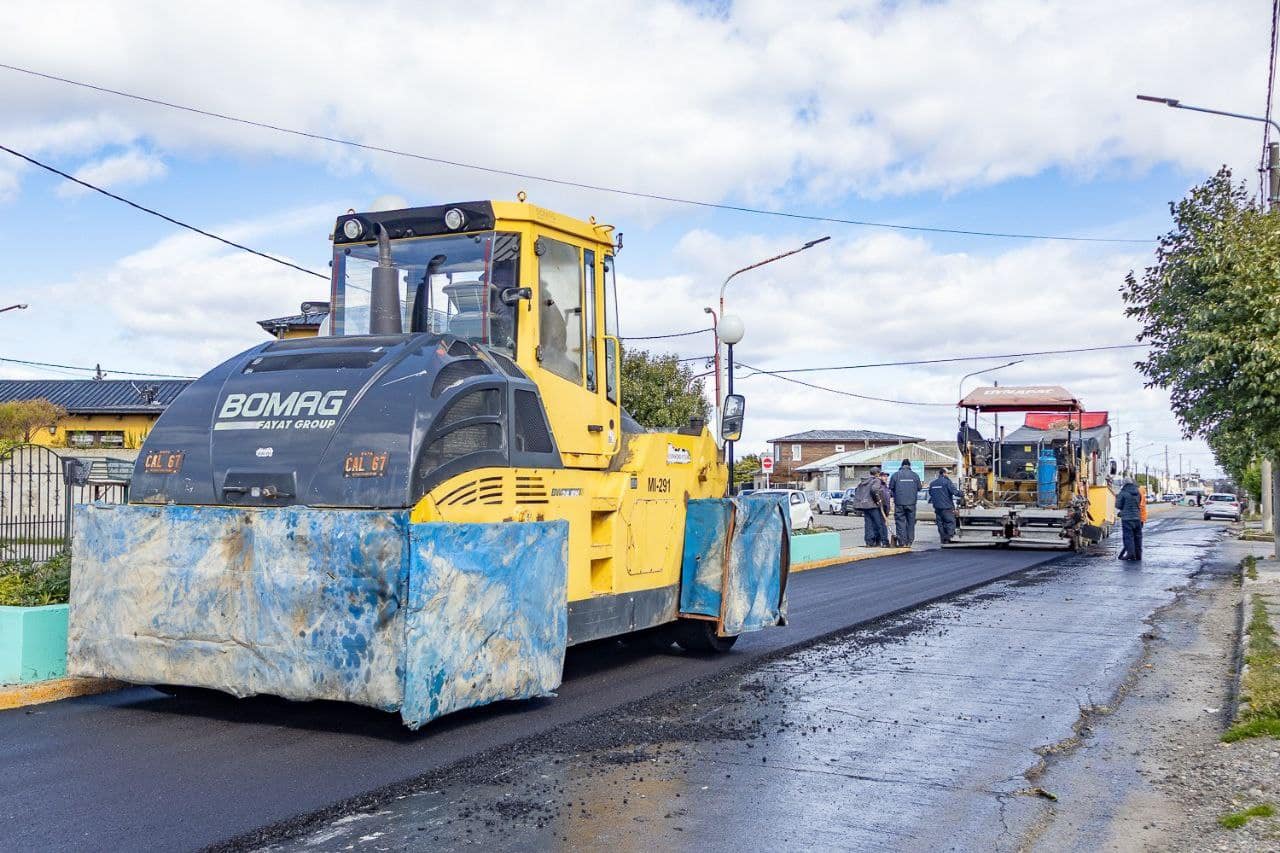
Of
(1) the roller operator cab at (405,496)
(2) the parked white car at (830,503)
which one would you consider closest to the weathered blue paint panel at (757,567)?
(1) the roller operator cab at (405,496)

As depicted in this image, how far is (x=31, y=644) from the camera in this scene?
757cm

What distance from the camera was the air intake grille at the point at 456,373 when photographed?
6.70 m

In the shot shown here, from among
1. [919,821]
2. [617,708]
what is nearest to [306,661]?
[617,708]

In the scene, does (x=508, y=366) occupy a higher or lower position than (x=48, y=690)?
higher

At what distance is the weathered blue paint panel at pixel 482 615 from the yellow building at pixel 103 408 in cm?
2965

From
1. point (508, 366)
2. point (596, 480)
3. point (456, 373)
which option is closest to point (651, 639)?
point (596, 480)

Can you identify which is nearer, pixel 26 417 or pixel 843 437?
pixel 26 417

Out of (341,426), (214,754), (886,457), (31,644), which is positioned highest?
(886,457)

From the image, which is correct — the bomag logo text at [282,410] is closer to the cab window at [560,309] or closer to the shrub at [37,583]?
the cab window at [560,309]

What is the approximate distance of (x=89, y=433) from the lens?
3734cm

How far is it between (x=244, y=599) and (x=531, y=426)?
1.98 meters

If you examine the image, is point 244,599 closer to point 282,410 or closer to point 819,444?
point 282,410

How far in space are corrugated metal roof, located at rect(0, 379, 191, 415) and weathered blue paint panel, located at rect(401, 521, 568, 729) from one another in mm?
31774

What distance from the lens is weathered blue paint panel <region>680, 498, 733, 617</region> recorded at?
9148 mm
